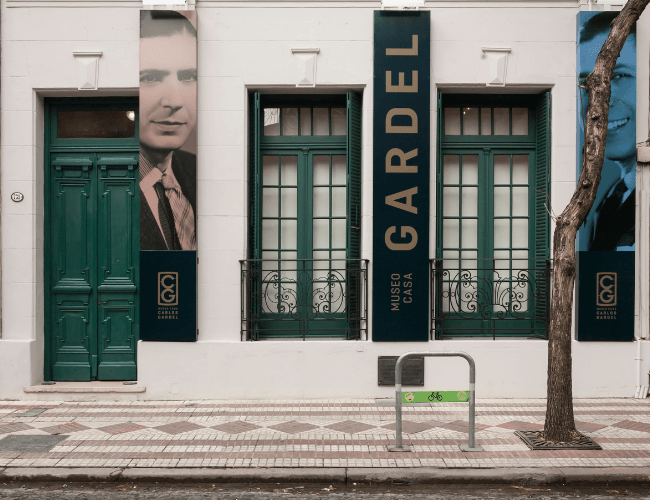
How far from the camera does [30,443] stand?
22.2ft

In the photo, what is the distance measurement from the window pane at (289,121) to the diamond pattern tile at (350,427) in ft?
15.1

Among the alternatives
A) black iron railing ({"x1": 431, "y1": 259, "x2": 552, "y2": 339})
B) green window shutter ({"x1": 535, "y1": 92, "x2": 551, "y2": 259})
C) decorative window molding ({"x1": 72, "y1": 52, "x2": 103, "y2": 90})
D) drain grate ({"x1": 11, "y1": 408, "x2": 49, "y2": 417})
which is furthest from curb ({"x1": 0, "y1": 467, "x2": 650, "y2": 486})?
decorative window molding ({"x1": 72, "y1": 52, "x2": 103, "y2": 90})

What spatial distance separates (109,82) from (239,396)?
5.11m

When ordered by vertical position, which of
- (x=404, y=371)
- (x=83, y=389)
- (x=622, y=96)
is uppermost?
(x=622, y=96)

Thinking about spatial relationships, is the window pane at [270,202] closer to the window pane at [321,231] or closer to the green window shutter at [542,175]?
the window pane at [321,231]

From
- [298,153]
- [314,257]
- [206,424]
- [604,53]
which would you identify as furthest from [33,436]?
[604,53]

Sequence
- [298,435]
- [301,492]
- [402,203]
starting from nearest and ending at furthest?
[301,492], [298,435], [402,203]

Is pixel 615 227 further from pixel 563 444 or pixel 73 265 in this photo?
pixel 73 265

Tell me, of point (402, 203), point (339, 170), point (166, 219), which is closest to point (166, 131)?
point (166, 219)

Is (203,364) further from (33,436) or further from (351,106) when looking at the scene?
(351,106)

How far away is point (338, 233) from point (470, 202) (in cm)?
219

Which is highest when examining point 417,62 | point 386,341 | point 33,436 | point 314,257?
point 417,62

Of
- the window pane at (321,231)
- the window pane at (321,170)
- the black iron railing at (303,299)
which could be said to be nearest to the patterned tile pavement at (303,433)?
the black iron railing at (303,299)

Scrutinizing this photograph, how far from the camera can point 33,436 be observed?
7027mm
